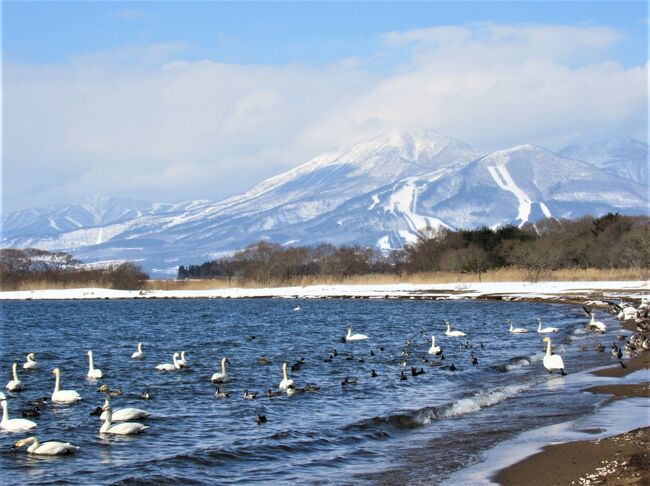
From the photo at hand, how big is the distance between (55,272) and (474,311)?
98745 millimetres

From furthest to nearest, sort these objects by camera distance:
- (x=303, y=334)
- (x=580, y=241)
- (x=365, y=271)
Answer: (x=365, y=271)
(x=580, y=241)
(x=303, y=334)

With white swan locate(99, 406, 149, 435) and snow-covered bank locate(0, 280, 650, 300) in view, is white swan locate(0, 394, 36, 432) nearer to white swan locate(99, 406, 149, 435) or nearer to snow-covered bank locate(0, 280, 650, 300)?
white swan locate(99, 406, 149, 435)

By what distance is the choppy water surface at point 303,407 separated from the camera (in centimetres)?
1789

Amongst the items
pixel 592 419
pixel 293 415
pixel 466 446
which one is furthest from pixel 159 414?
pixel 592 419

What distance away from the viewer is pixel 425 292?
102 m

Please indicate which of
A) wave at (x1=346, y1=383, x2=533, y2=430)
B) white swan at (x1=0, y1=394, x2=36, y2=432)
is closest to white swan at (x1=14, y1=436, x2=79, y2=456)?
white swan at (x1=0, y1=394, x2=36, y2=432)

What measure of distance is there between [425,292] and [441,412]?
259 ft

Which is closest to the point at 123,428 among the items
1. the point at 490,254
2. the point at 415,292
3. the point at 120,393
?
the point at 120,393

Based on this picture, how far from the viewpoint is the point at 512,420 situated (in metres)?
21.7

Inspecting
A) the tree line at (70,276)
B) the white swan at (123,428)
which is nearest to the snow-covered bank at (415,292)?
the tree line at (70,276)

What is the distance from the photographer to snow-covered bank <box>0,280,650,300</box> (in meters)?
77.1

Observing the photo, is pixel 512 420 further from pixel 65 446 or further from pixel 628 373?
pixel 65 446

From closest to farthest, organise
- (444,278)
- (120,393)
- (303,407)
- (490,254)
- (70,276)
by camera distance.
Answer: (303,407), (120,393), (444,278), (490,254), (70,276)

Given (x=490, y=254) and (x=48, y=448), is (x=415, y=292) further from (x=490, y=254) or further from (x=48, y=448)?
(x=48, y=448)
